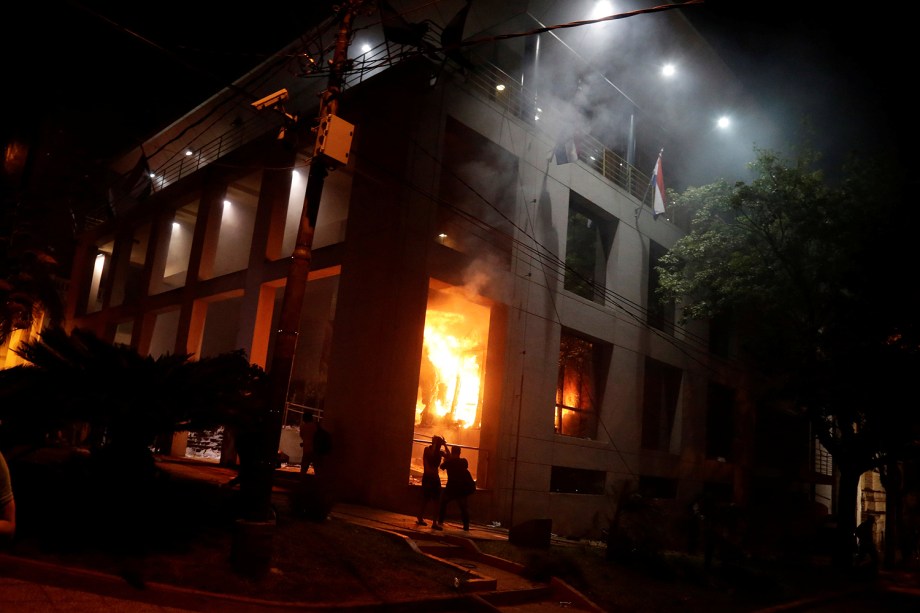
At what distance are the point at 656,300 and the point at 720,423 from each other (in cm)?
731

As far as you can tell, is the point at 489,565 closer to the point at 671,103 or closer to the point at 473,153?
the point at 473,153

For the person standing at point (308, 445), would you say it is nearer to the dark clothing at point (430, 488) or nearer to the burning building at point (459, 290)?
the burning building at point (459, 290)

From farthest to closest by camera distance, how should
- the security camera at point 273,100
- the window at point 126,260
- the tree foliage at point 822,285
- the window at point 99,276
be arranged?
the window at point 99,276, the window at point 126,260, the tree foliage at point 822,285, the security camera at point 273,100

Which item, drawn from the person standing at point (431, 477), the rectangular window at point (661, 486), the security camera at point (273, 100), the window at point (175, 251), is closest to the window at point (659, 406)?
the rectangular window at point (661, 486)

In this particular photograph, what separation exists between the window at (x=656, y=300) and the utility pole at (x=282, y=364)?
16.3m

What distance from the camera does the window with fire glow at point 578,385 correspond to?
19.4 meters

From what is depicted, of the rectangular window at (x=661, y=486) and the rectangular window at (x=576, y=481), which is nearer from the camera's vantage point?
the rectangular window at (x=576, y=481)

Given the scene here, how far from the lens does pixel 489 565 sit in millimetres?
10273

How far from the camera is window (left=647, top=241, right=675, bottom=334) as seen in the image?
74.2 ft

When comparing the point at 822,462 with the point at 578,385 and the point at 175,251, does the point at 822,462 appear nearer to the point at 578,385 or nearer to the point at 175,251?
the point at 578,385

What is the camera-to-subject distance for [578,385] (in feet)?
64.6

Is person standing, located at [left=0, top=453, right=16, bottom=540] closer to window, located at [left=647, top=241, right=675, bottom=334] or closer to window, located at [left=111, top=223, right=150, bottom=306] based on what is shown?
window, located at [left=647, top=241, right=675, bottom=334]

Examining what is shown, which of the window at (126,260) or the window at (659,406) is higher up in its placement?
the window at (126,260)

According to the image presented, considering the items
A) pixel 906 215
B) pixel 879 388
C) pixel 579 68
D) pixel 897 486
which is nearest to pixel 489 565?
pixel 879 388
